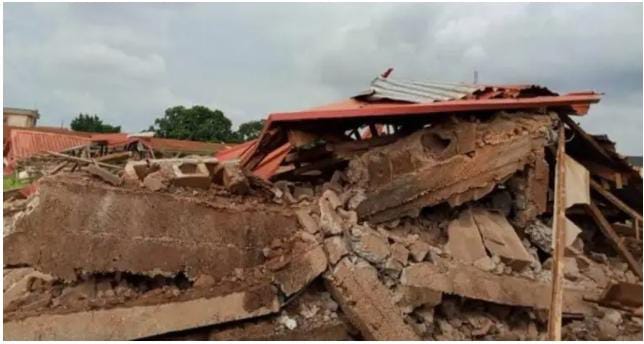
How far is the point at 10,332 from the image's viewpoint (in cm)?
400

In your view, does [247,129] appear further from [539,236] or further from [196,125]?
[539,236]

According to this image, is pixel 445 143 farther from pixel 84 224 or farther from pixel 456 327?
pixel 84 224

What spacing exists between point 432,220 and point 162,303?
276 cm

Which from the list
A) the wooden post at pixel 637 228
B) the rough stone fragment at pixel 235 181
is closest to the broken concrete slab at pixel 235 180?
the rough stone fragment at pixel 235 181

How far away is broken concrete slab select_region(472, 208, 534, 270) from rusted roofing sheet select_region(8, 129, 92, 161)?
14841 millimetres

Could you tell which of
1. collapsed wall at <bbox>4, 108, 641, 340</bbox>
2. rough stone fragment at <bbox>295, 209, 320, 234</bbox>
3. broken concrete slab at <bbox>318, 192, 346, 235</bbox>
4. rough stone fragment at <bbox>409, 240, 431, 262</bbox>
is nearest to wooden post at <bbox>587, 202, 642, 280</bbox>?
collapsed wall at <bbox>4, 108, 641, 340</bbox>

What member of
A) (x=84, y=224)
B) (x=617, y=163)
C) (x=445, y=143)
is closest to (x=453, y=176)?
(x=445, y=143)

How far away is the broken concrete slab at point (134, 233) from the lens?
4.44 meters

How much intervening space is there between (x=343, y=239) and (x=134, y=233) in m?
1.70

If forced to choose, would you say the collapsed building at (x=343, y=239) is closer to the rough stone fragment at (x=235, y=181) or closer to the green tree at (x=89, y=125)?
the rough stone fragment at (x=235, y=181)

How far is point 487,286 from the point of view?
5195 mm

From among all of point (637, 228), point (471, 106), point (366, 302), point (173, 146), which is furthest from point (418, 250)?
point (173, 146)

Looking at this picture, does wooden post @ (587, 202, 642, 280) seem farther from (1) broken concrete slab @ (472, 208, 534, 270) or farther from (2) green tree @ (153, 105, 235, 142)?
(2) green tree @ (153, 105, 235, 142)

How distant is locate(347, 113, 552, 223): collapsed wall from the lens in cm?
554
